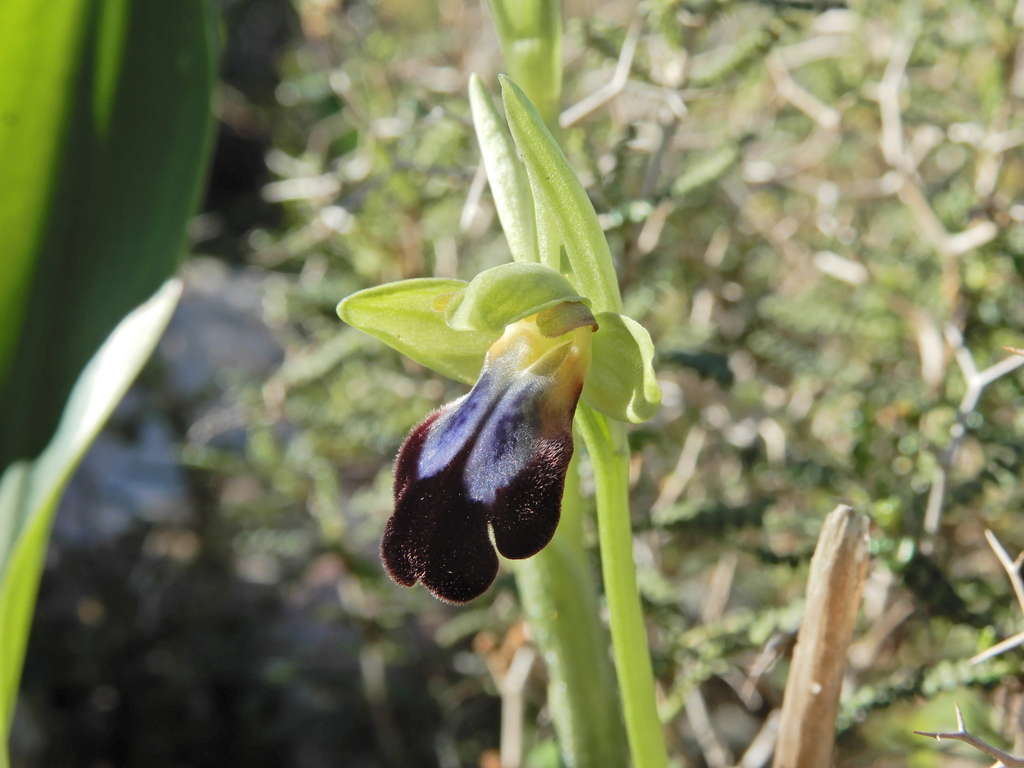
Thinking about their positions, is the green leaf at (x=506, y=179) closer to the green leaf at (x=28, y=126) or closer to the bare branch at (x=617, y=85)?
the bare branch at (x=617, y=85)

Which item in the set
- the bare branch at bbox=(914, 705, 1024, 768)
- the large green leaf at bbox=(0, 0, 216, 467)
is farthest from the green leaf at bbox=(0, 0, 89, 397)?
the bare branch at bbox=(914, 705, 1024, 768)

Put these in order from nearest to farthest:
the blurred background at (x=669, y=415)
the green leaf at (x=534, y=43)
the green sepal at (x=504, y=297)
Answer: the green sepal at (x=504, y=297)
the green leaf at (x=534, y=43)
the blurred background at (x=669, y=415)

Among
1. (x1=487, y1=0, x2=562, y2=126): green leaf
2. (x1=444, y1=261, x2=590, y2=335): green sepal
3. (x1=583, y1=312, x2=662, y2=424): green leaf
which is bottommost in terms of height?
(x1=583, y1=312, x2=662, y2=424): green leaf

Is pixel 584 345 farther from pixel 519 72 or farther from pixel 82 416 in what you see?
pixel 82 416

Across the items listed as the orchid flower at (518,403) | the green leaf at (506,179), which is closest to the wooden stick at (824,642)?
the orchid flower at (518,403)

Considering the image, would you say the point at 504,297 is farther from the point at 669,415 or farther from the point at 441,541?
the point at 669,415

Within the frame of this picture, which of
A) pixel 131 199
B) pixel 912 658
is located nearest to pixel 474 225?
pixel 131 199

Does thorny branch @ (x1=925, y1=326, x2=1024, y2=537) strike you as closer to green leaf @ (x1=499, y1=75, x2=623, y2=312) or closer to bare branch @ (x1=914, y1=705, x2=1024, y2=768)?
bare branch @ (x1=914, y1=705, x2=1024, y2=768)
